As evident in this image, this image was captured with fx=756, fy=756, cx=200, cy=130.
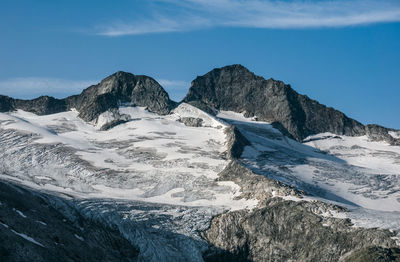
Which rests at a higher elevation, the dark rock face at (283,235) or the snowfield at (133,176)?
the snowfield at (133,176)

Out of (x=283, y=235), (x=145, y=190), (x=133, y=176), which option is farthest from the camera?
(x=133, y=176)

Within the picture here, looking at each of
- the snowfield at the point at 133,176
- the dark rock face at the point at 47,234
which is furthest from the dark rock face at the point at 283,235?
the dark rock face at the point at 47,234

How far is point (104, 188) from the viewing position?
577 feet

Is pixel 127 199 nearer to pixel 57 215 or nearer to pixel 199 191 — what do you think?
pixel 199 191

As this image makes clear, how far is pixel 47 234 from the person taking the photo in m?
118

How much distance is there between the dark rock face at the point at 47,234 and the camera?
105 m

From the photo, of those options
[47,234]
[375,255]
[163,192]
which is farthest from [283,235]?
[47,234]

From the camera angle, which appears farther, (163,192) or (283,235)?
(163,192)

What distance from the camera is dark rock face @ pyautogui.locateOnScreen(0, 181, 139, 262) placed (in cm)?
10481

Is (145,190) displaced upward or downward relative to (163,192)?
upward

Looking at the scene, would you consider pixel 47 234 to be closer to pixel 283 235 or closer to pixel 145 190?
pixel 283 235

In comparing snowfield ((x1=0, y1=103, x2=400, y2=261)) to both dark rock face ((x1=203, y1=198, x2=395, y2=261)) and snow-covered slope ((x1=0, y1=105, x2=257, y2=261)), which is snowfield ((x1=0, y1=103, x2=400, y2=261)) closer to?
snow-covered slope ((x1=0, y1=105, x2=257, y2=261))

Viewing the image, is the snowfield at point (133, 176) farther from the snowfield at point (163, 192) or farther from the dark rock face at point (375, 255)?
the dark rock face at point (375, 255)

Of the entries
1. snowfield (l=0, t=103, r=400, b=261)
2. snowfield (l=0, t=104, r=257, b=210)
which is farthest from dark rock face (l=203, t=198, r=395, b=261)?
snowfield (l=0, t=104, r=257, b=210)
